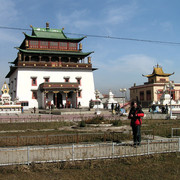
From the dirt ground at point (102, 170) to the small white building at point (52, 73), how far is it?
34258 mm

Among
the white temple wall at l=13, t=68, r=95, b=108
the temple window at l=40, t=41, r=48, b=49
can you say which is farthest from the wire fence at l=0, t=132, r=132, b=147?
the temple window at l=40, t=41, r=48, b=49

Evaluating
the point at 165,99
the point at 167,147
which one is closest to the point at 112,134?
the point at 167,147

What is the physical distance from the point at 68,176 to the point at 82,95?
40.1 metres

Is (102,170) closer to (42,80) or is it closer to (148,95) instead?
(42,80)

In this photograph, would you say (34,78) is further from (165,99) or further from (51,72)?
(165,99)

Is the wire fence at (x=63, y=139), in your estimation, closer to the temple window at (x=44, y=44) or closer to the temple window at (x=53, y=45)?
the temple window at (x=44, y=44)

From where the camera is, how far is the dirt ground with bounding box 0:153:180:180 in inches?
227

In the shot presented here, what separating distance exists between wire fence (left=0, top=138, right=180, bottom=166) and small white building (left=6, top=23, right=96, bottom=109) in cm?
3302

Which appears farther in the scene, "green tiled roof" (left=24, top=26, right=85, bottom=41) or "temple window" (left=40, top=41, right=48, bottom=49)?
"green tiled roof" (left=24, top=26, right=85, bottom=41)

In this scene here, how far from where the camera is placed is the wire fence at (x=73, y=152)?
6.63 meters

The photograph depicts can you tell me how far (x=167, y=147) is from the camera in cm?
817

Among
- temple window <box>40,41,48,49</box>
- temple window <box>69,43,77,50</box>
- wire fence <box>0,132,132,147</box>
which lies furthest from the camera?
temple window <box>69,43,77,50</box>

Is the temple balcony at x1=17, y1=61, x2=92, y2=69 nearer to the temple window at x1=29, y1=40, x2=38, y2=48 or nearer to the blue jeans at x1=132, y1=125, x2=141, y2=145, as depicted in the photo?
the temple window at x1=29, y1=40, x2=38, y2=48

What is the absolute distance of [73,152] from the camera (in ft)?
22.2
